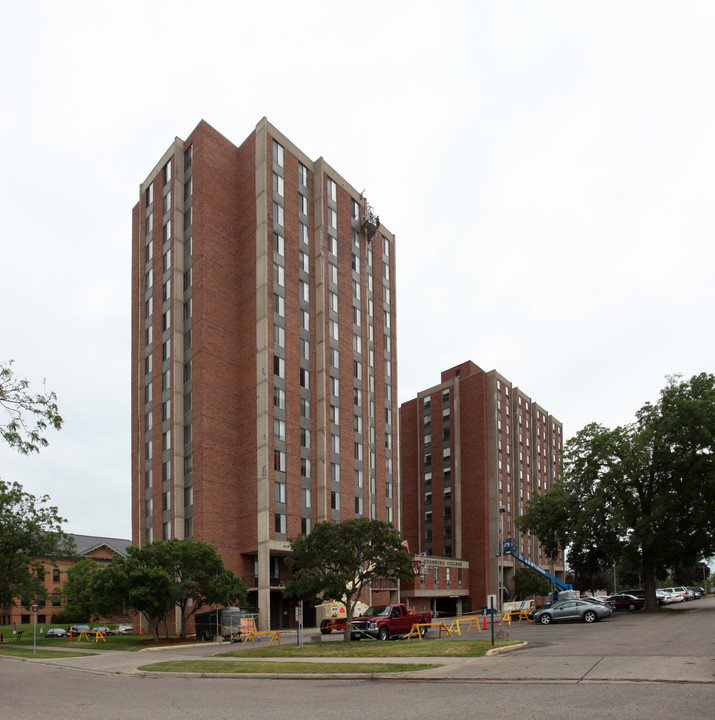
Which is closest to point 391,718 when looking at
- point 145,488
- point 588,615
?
point 588,615

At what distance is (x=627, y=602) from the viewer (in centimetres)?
5462

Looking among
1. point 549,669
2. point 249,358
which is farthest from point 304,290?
point 549,669

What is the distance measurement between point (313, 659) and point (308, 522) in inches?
1411

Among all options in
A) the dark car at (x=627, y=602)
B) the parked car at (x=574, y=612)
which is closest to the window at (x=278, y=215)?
the parked car at (x=574, y=612)

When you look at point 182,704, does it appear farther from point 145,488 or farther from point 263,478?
point 145,488

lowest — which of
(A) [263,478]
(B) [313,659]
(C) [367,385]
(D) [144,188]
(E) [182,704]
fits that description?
(B) [313,659]

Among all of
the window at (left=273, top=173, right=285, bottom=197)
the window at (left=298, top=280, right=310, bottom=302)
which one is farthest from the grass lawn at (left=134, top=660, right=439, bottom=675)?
the window at (left=273, top=173, right=285, bottom=197)

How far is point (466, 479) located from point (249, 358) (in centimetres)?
4310

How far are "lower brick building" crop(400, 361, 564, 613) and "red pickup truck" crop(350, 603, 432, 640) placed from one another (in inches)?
1799

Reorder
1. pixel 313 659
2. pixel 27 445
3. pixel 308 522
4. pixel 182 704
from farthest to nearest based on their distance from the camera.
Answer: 1. pixel 308 522
2. pixel 313 659
3. pixel 27 445
4. pixel 182 704

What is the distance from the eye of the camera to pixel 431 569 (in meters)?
81.6

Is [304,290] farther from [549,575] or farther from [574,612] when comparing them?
[549,575]

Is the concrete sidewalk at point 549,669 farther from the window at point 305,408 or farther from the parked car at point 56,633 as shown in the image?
the parked car at point 56,633

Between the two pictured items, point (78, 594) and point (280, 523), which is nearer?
A: point (280, 523)
